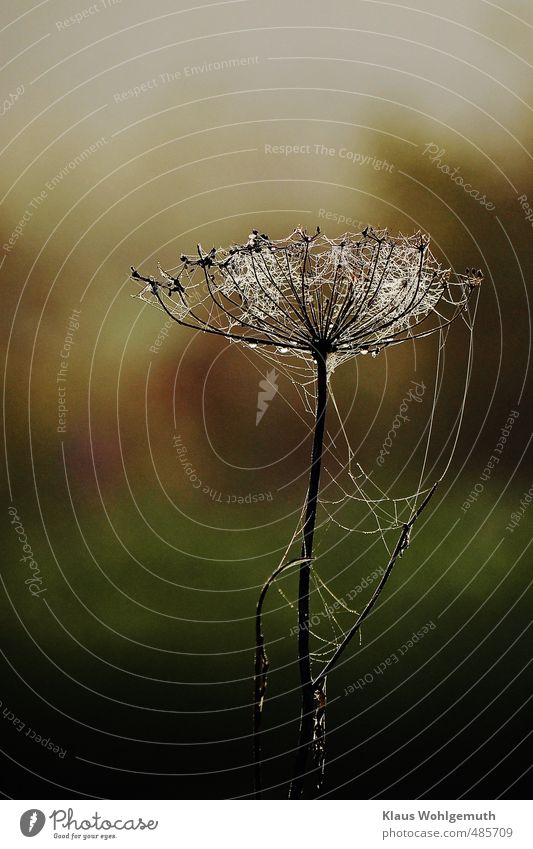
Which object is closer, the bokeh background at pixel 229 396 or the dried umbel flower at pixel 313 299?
the dried umbel flower at pixel 313 299

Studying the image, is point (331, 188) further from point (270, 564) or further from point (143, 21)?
point (270, 564)

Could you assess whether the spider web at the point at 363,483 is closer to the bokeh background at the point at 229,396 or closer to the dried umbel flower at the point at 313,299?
the bokeh background at the point at 229,396

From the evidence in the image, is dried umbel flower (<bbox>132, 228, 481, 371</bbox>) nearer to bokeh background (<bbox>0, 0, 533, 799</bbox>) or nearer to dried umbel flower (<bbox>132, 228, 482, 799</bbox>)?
dried umbel flower (<bbox>132, 228, 482, 799</bbox>)

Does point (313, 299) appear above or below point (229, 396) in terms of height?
below

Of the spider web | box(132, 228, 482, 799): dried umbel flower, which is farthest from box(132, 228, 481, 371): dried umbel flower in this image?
the spider web

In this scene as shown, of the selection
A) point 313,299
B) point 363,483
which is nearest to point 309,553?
point 313,299

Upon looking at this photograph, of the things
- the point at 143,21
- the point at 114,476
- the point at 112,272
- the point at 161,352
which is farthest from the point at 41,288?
the point at 143,21

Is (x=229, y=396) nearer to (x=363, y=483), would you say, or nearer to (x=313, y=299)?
(x=363, y=483)

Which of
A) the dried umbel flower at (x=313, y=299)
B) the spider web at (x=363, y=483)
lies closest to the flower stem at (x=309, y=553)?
the dried umbel flower at (x=313, y=299)
